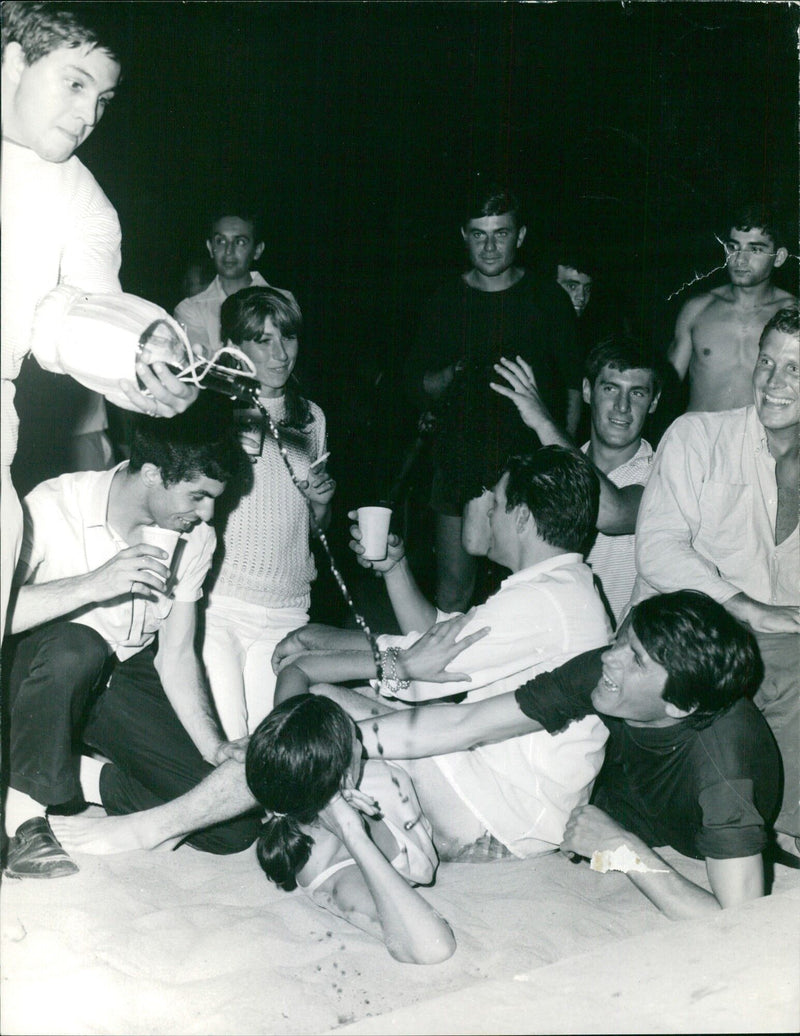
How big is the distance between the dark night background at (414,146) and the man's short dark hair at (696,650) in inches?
81.8

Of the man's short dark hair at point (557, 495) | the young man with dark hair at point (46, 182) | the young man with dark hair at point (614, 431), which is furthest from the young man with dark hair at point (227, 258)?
the man's short dark hair at point (557, 495)

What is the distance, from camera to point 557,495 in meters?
2.66

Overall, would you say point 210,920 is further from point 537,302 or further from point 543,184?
point 543,184

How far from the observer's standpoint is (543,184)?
17.1 feet

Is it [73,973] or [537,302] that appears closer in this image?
[73,973]

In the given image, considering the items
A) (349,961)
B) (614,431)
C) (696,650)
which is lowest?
(349,961)

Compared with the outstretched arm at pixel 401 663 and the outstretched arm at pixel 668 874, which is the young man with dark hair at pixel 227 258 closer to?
the outstretched arm at pixel 401 663

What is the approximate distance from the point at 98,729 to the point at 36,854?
39cm

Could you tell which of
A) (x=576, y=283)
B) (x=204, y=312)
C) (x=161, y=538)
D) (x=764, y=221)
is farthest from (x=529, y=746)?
(x=576, y=283)

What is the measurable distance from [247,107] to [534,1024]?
3.21 metres

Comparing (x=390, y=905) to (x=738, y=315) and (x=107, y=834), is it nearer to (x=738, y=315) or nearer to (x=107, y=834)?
(x=107, y=834)

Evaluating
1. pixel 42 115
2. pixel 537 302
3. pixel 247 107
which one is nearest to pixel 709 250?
pixel 537 302

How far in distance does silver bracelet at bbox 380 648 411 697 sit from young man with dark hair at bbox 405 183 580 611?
967mm

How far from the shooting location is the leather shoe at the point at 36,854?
2404 mm
